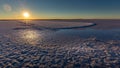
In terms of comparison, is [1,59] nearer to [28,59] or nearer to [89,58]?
[28,59]

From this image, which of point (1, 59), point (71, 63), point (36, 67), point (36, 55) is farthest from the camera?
point (36, 55)

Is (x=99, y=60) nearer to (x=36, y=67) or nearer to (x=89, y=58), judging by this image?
(x=89, y=58)

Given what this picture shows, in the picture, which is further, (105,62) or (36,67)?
(105,62)

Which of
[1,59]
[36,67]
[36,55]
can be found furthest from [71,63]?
[1,59]

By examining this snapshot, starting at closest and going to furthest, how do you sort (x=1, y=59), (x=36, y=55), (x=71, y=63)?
(x=71, y=63)
(x=1, y=59)
(x=36, y=55)

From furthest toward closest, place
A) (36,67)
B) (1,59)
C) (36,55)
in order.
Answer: (36,55) → (1,59) → (36,67)

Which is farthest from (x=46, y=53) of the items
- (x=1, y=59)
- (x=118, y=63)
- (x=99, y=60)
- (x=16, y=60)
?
(x=118, y=63)

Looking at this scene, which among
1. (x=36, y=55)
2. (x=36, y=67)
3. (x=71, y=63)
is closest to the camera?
(x=36, y=67)

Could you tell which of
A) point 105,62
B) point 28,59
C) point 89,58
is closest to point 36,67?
point 28,59

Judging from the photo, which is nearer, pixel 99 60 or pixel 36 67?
pixel 36 67
